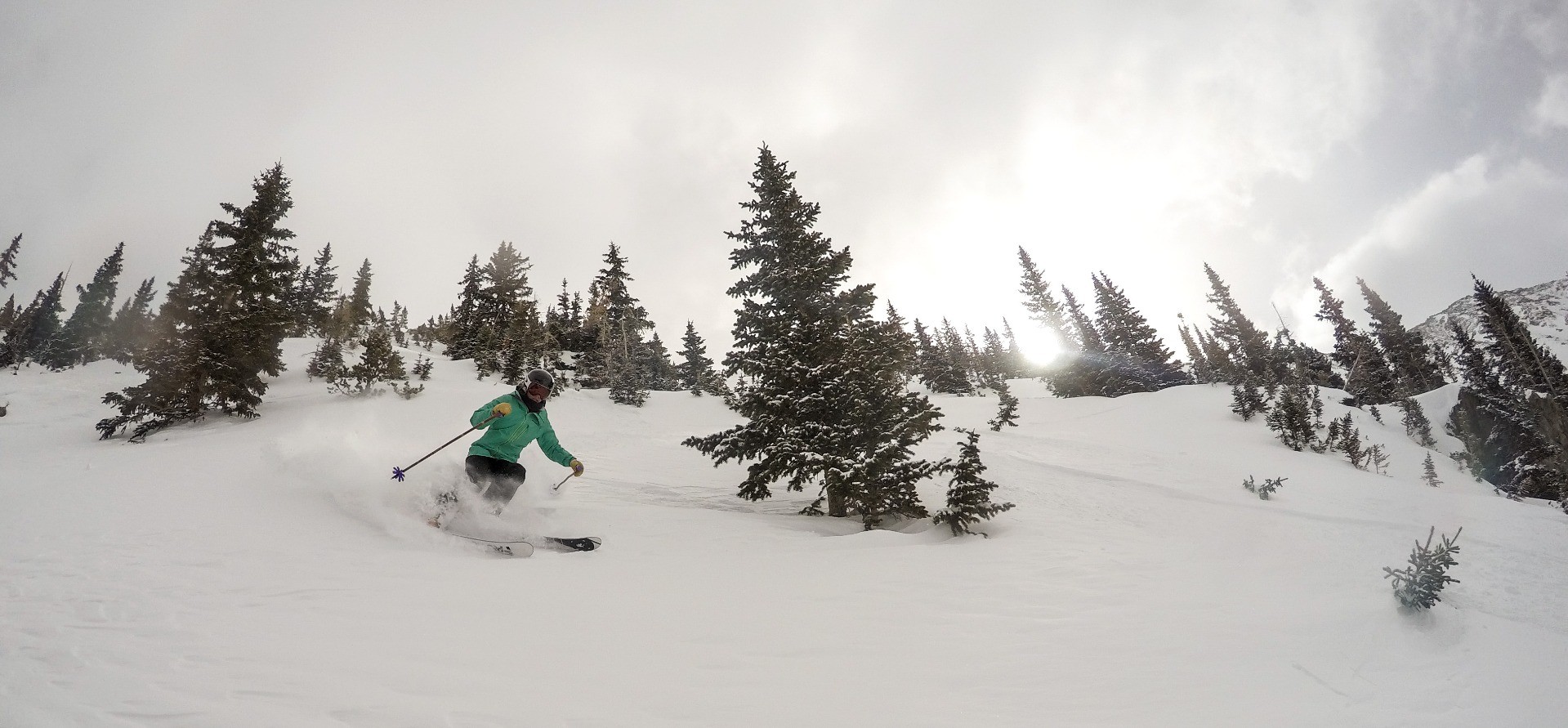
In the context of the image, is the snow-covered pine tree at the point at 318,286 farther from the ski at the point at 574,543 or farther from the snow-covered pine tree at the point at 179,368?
the ski at the point at 574,543

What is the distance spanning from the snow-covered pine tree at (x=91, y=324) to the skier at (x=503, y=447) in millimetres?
50529

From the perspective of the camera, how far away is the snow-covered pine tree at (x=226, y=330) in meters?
16.2

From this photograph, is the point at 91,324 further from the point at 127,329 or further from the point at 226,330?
the point at 226,330

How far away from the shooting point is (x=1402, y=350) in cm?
4200

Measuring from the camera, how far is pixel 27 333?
37.2 meters

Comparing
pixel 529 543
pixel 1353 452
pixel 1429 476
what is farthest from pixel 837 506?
pixel 1429 476

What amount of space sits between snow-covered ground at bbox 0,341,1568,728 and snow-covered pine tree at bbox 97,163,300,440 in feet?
27.9

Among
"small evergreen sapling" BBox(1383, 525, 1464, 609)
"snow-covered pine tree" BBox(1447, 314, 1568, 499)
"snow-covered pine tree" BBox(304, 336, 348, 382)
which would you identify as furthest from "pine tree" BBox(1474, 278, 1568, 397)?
"snow-covered pine tree" BBox(304, 336, 348, 382)

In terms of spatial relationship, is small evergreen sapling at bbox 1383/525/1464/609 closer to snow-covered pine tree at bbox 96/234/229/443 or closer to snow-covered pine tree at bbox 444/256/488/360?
snow-covered pine tree at bbox 96/234/229/443

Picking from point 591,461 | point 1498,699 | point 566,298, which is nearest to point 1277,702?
point 1498,699

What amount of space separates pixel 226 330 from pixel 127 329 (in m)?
40.4

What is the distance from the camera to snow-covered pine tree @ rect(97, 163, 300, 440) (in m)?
16.2

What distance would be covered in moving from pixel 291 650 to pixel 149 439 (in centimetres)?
2027

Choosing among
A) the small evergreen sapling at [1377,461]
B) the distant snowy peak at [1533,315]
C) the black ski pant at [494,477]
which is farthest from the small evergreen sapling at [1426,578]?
the distant snowy peak at [1533,315]
